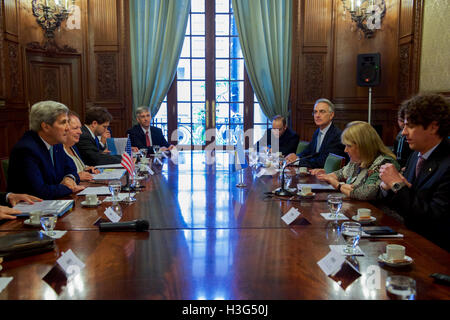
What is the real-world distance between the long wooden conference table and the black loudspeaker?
447 centimetres

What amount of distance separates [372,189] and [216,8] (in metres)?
5.67

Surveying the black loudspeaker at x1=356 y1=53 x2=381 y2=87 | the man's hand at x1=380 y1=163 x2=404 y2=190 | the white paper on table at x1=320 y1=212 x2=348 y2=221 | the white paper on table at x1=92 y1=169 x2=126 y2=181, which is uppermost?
the black loudspeaker at x1=356 y1=53 x2=381 y2=87

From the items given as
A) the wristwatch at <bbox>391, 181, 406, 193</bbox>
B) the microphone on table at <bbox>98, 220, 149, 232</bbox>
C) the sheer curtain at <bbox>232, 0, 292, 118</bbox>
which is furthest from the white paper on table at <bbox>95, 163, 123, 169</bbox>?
the sheer curtain at <bbox>232, 0, 292, 118</bbox>

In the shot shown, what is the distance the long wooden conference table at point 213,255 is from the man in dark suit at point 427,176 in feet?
0.54

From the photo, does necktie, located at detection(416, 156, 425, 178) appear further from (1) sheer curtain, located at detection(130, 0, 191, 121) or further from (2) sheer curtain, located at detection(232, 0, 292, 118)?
(1) sheer curtain, located at detection(130, 0, 191, 121)

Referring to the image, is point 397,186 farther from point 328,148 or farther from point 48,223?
point 328,148

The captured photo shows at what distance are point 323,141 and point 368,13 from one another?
313 cm

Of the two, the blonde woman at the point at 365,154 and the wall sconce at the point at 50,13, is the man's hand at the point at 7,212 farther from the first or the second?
the wall sconce at the point at 50,13

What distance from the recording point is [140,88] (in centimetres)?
752

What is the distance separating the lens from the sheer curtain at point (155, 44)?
7434 millimetres

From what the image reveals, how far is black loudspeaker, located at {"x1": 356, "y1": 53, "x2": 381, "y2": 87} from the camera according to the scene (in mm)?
6707

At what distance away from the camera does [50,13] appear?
678cm

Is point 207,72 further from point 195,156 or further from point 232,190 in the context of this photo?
point 232,190
